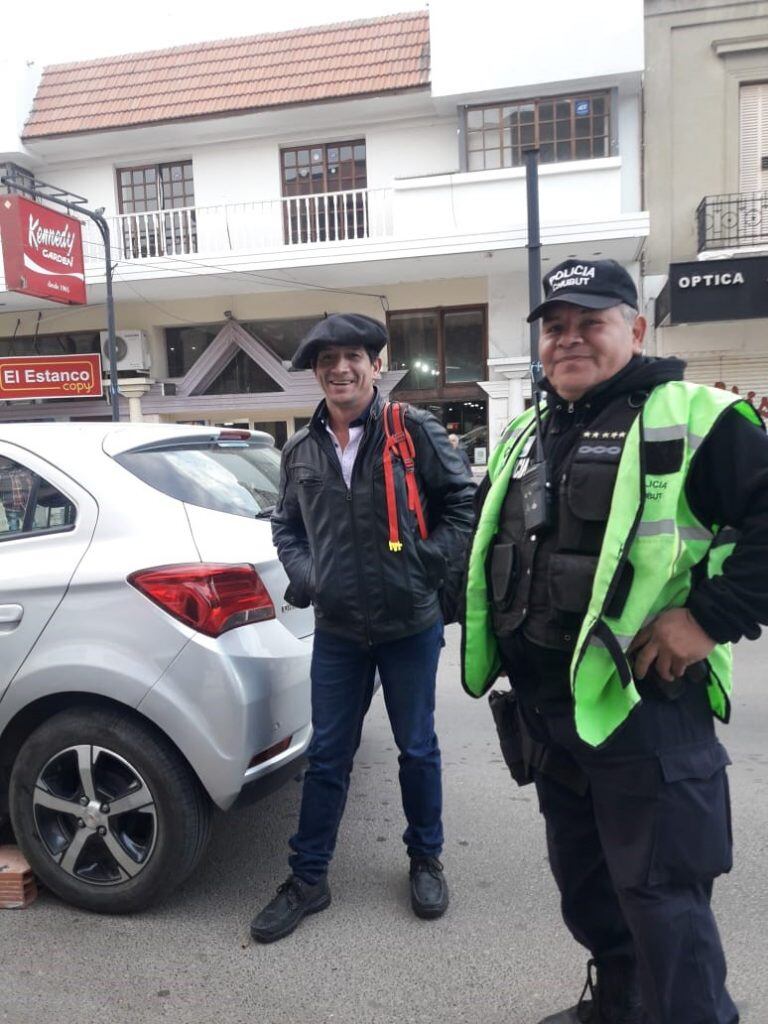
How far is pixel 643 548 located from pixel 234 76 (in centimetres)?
1444

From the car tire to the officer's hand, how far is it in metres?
1.57

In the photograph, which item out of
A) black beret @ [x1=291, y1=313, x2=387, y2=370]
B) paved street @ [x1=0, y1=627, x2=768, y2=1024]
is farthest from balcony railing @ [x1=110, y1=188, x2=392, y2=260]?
paved street @ [x1=0, y1=627, x2=768, y2=1024]

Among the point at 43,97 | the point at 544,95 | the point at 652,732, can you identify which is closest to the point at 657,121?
the point at 544,95

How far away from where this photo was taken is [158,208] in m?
14.0

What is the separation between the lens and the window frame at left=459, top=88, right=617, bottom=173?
38.0ft

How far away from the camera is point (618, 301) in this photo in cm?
163

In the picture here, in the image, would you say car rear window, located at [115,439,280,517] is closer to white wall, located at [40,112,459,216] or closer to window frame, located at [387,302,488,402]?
window frame, located at [387,302,488,402]

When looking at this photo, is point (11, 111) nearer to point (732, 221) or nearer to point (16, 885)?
point (732, 221)

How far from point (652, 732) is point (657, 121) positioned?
1269 centimetres

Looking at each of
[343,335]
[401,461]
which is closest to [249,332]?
[343,335]

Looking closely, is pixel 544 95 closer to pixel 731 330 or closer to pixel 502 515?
pixel 731 330

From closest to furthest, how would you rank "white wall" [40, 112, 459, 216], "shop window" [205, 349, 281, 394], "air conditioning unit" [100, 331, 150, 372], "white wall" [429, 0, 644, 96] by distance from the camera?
"white wall" [429, 0, 644, 96]
"white wall" [40, 112, 459, 216]
"air conditioning unit" [100, 331, 150, 372]
"shop window" [205, 349, 281, 394]

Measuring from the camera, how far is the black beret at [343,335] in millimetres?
2408

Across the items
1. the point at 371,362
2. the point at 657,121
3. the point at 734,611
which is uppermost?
the point at 657,121
